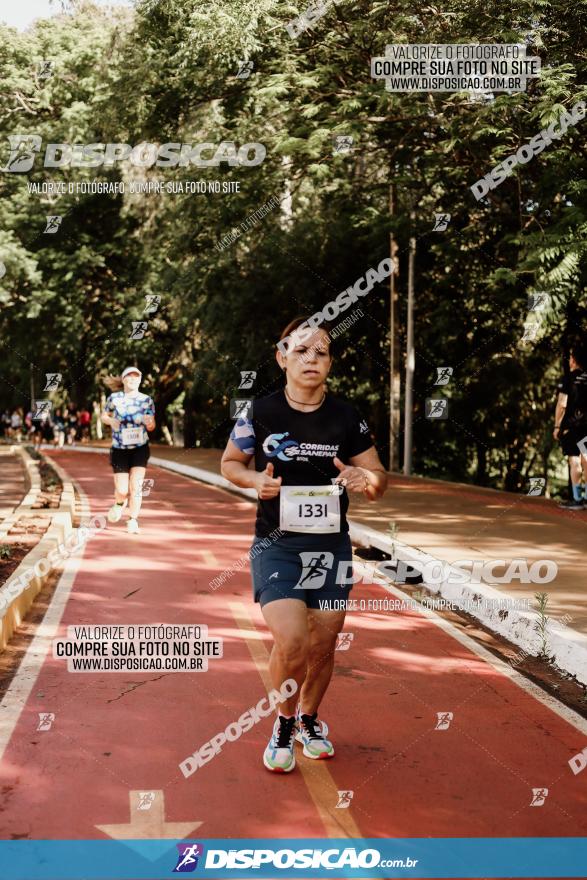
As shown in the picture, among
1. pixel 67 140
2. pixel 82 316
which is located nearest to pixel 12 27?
pixel 67 140

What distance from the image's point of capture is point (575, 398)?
14.5 metres

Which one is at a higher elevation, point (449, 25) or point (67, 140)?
point (67, 140)

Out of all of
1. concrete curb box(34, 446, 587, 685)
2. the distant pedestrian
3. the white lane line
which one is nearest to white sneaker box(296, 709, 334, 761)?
the white lane line

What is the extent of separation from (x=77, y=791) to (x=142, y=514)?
1154 cm

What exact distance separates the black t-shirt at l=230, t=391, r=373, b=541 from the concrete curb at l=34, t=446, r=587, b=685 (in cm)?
275

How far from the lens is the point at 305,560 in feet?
16.7

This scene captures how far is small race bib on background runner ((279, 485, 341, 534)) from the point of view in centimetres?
498

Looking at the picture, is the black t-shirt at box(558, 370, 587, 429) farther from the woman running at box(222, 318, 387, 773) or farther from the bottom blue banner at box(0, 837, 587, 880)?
the bottom blue banner at box(0, 837, 587, 880)

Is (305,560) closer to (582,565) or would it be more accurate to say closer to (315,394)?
(315,394)

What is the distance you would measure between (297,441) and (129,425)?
8.14 m
